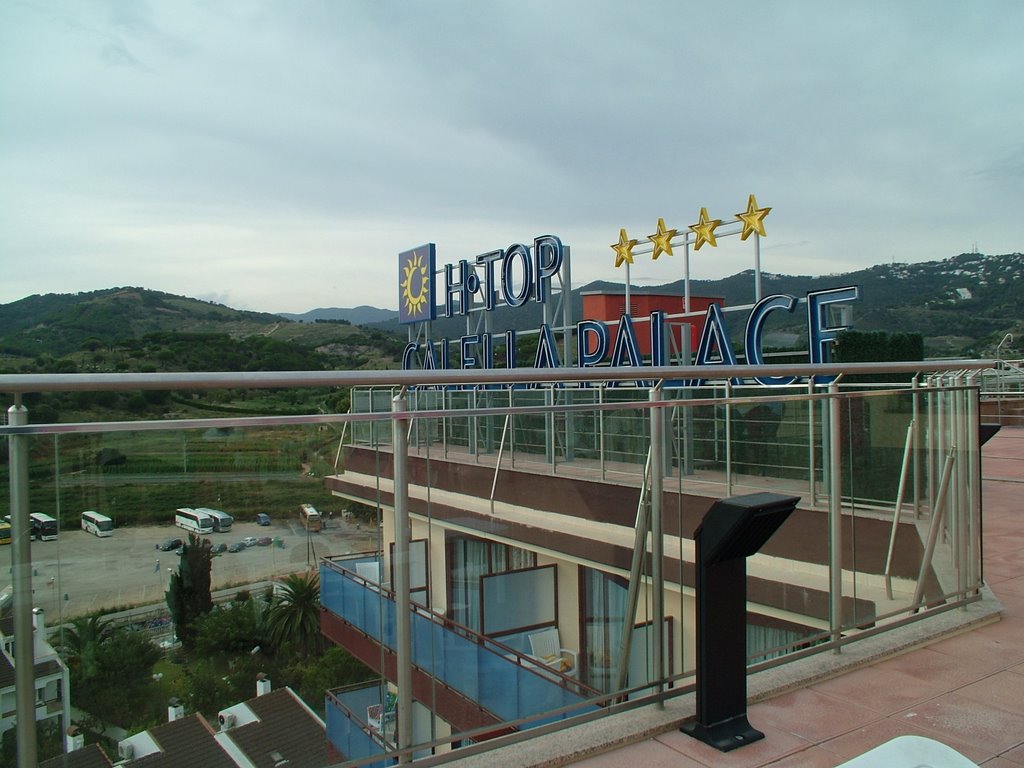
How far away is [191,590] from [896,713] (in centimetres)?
269

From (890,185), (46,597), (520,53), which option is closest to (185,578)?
(46,597)

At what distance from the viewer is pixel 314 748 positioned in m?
2.24

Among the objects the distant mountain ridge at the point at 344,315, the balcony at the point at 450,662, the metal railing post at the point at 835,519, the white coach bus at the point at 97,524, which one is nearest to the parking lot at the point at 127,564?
the white coach bus at the point at 97,524

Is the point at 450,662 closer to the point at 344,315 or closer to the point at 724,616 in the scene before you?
the point at 724,616

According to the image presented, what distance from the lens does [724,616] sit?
2.77m

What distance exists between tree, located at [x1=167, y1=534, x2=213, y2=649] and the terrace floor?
1354mm

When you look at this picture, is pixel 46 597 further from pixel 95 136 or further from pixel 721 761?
pixel 95 136

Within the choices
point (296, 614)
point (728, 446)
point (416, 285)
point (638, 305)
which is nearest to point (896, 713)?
point (728, 446)

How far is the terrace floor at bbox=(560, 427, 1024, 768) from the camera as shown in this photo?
8.81 feet

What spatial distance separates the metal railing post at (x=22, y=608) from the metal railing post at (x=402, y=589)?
0.98m

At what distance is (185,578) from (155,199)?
64.8 m

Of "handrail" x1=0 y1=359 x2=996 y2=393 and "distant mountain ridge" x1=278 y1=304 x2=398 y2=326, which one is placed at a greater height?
"distant mountain ridge" x1=278 y1=304 x2=398 y2=326

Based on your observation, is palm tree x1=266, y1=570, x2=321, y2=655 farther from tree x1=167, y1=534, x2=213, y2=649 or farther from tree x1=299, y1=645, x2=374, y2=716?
tree x1=167, y1=534, x2=213, y2=649

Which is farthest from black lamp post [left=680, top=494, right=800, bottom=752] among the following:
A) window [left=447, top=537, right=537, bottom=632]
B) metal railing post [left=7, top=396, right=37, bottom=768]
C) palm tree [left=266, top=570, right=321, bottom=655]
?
metal railing post [left=7, top=396, right=37, bottom=768]
